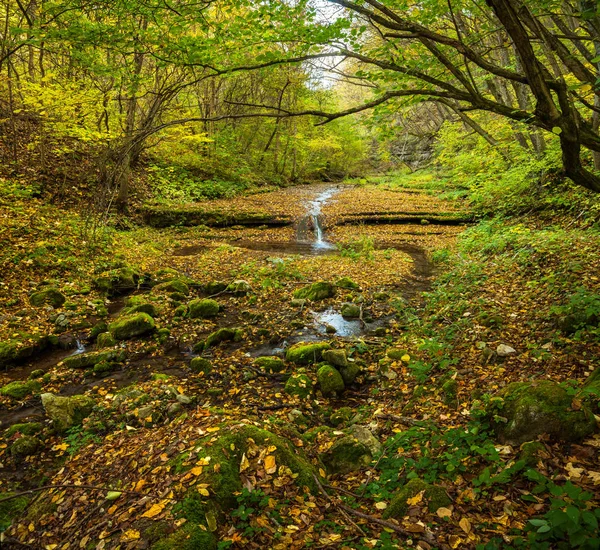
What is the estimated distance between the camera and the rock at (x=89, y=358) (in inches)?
235

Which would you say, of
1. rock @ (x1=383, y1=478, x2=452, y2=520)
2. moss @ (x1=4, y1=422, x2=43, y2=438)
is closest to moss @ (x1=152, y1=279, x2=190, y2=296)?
moss @ (x1=4, y1=422, x2=43, y2=438)

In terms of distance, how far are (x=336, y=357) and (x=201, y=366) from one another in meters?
2.18

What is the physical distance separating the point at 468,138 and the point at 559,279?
1774 cm

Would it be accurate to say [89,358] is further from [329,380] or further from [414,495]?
[414,495]

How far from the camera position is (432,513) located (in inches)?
105

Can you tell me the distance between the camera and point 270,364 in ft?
19.1

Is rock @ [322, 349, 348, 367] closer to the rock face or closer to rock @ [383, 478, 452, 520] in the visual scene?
the rock face

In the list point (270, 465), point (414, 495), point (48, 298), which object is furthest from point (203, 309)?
point (414, 495)

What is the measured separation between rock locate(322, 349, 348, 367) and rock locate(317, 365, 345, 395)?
0.64ft

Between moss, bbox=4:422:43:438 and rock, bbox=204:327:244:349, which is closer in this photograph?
moss, bbox=4:422:43:438

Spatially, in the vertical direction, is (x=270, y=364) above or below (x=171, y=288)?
below

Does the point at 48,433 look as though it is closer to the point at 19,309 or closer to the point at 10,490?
the point at 10,490

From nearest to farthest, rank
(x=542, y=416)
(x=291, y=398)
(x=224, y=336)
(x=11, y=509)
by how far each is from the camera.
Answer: (x=542, y=416), (x=11, y=509), (x=291, y=398), (x=224, y=336)

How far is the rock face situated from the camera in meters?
2.94
